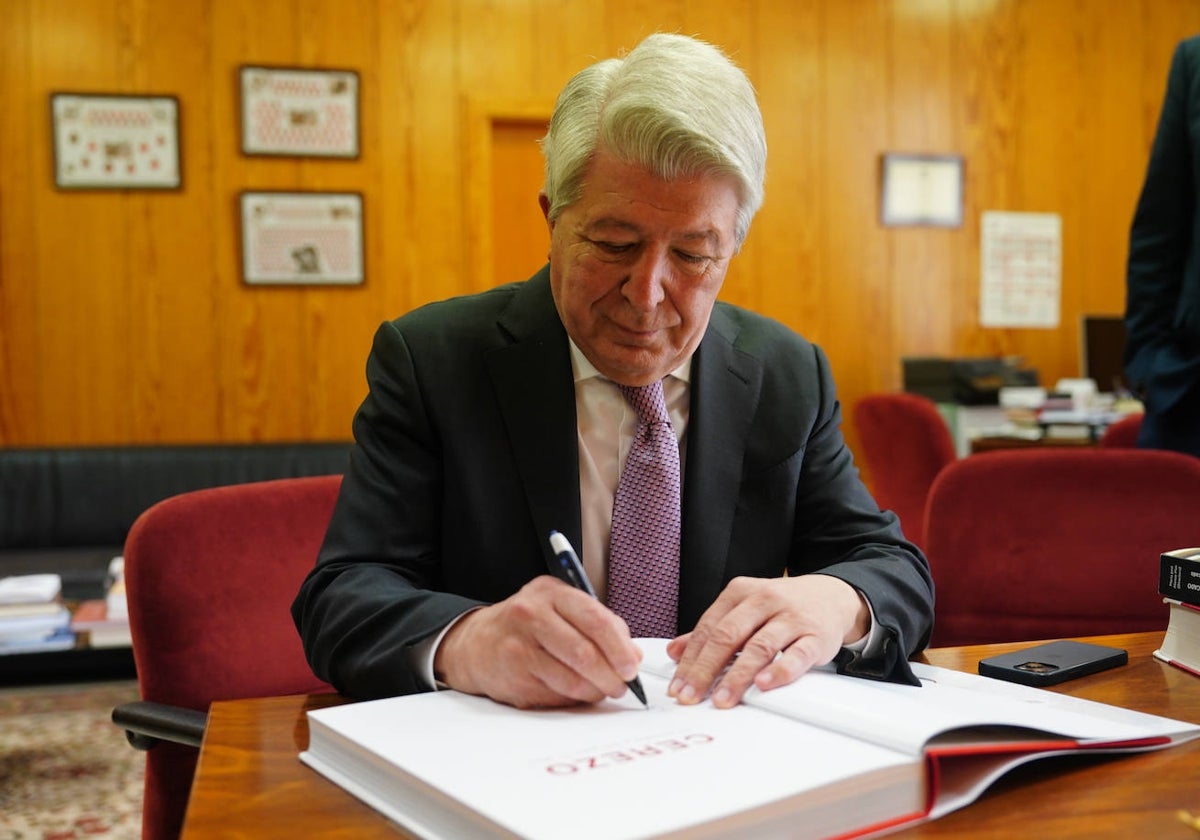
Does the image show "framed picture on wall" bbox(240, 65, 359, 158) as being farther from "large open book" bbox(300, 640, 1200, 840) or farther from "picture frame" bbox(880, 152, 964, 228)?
"large open book" bbox(300, 640, 1200, 840)

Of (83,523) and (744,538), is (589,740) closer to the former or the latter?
(744,538)

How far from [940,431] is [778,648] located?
2.88 m

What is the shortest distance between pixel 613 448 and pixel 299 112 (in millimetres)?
4000

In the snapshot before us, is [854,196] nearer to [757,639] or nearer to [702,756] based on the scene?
[757,639]

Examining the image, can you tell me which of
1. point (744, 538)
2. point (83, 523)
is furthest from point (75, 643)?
point (744, 538)

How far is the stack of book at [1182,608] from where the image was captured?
1.20 meters

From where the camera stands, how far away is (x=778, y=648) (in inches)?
39.6

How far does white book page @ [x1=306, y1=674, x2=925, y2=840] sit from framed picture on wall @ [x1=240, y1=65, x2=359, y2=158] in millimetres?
4427

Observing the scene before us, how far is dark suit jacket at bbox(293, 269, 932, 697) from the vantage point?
4.32 ft

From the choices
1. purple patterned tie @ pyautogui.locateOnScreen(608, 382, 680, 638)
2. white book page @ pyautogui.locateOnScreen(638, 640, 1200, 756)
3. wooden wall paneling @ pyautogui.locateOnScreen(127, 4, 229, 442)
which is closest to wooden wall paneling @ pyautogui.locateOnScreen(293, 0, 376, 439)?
wooden wall paneling @ pyautogui.locateOnScreen(127, 4, 229, 442)

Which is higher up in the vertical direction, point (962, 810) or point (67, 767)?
point (962, 810)

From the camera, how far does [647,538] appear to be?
138cm

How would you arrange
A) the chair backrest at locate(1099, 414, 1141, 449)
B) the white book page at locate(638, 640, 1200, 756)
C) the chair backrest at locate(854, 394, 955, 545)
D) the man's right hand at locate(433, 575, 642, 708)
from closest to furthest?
the white book page at locate(638, 640, 1200, 756) < the man's right hand at locate(433, 575, 642, 708) < the chair backrest at locate(1099, 414, 1141, 449) < the chair backrest at locate(854, 394, 955, 545)

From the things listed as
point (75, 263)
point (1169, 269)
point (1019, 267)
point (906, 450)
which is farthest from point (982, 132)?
point (75, 263)
